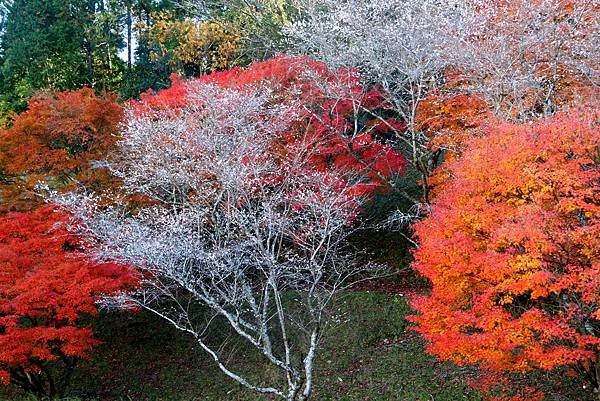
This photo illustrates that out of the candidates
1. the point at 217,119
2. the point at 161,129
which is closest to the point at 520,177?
the point at 217,119

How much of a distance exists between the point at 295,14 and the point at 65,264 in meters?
14.8

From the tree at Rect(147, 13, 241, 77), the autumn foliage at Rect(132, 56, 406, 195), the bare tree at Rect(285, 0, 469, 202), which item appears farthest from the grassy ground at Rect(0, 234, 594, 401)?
the tree at Rect(147, 13, 241, 77)

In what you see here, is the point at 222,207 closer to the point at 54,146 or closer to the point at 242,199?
the point at 242,199

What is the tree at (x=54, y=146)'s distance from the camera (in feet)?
48.1

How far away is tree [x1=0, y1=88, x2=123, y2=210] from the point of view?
14.7 metres

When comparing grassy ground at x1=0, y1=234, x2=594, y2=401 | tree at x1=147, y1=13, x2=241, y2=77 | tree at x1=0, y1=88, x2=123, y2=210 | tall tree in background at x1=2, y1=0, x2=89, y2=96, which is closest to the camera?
grassy ground at x1=0, y1=234, x2=594, y2=401

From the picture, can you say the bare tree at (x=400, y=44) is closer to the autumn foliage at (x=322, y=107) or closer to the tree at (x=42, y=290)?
the autumn foliage at (x=322, y=107)

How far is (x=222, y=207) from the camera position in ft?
41.4

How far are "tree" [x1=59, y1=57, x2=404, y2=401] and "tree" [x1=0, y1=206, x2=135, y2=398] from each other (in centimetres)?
63

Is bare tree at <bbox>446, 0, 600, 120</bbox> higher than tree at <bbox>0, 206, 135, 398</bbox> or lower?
higher

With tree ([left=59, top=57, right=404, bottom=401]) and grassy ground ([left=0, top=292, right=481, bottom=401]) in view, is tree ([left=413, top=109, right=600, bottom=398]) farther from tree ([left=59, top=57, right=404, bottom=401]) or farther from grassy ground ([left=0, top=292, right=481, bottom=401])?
grassy ground ([left=0, top=292, right=481, bottom=401])

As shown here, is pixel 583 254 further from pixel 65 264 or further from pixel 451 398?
pixel 65 264

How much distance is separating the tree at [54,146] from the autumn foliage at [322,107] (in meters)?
1.44

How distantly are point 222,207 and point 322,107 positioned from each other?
4221 millimetres
